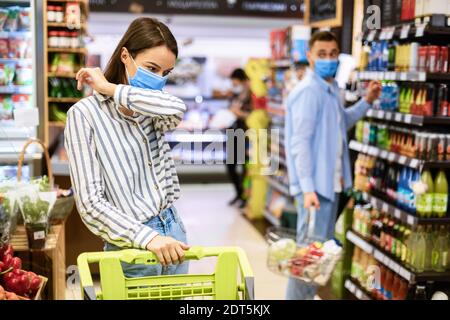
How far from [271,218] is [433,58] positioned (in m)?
3.73

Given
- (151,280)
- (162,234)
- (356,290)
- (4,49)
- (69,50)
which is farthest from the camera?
(356,290)

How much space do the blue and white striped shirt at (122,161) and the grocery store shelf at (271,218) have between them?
15.2 ft

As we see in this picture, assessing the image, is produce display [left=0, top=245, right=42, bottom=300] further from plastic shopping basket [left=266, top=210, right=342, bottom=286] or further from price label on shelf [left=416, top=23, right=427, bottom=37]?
price label on shelf [left=416, top=23, right=427, bottom=37]

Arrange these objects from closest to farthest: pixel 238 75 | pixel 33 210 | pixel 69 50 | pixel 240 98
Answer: pixel 33 210
pixel 69 50
pixel 238 75
pixel 240 98

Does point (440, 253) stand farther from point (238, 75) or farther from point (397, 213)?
point (238, 75)

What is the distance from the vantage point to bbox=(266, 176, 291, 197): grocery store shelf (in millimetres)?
6984

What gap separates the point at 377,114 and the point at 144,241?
266 centimetres

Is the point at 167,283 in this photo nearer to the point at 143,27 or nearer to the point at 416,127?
the point at 143,27

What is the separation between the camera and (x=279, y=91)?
7402 mm

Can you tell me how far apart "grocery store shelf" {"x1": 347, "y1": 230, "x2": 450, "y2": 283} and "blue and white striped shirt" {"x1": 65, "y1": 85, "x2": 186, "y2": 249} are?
2120 millimetres

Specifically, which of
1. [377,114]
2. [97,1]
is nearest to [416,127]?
[377,114]

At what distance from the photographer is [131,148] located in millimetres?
2229

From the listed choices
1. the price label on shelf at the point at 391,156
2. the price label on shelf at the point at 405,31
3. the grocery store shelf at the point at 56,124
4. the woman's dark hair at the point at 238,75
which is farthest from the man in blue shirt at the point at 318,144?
the woman's dark hair at the point at 238,75

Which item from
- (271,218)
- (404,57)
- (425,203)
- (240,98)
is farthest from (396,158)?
(271,218)
